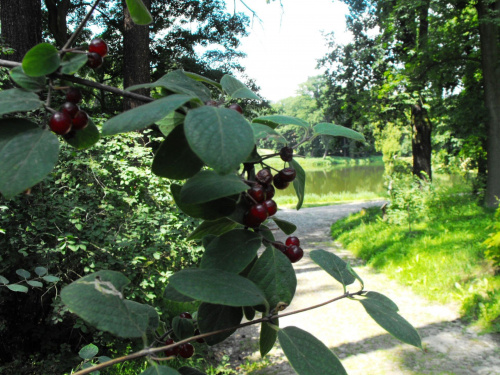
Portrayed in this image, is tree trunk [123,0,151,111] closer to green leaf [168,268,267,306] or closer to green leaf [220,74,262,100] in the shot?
green leaf [220,74,262,100]

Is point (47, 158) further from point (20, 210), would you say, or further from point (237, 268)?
point (20, 210)

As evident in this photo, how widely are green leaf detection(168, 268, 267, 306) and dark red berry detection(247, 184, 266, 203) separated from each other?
11cm

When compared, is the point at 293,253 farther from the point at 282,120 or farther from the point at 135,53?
the point at 135,53

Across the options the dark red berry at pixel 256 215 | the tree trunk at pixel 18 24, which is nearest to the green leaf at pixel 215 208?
the dark red berry at pixel 256 215

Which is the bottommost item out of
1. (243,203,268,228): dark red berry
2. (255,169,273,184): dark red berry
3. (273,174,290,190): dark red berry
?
(243,203,268,228): dark red berry

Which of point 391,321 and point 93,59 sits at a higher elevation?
point 93,59

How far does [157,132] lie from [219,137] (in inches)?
22.0

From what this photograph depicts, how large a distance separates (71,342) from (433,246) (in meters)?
5.13

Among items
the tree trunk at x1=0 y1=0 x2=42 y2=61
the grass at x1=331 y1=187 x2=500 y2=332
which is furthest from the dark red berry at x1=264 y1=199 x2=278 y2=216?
the tree trunk at x1=0 y1=0 x2=42 y2=61

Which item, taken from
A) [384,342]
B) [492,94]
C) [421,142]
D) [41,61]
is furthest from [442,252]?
[41,61]

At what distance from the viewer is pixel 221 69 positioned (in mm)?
9242

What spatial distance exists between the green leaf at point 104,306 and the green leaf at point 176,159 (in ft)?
0.43

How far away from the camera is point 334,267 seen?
56 centimetres

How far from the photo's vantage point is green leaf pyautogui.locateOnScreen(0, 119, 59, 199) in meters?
0.30
